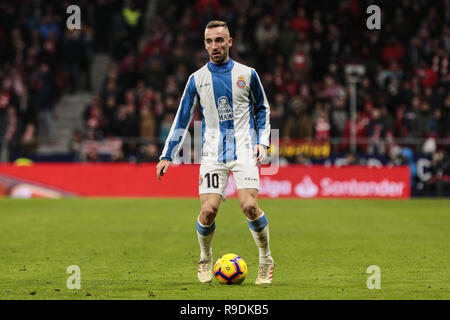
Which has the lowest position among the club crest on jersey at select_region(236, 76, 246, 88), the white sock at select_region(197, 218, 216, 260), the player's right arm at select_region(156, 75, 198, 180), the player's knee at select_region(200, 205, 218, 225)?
the white sock at select_region(197, 218, 216, 260)

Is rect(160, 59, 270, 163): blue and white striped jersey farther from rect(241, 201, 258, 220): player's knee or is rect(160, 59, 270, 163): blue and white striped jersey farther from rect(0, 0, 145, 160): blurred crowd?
rect(0, 0, 145, 160): blurred crowd

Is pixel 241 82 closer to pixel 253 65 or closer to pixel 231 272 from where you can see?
pixel 231 272

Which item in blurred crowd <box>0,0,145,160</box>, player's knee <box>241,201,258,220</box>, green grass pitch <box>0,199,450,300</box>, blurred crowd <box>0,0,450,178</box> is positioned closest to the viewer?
green grass pitch <box>0,199,450,300</box>

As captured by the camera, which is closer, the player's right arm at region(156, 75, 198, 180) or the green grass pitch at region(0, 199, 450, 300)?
the green grass pitch at region(0, 199, 450, 300)

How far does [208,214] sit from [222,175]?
0.42m

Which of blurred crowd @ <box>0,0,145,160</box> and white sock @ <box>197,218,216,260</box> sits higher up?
blurred crowd @ <box>0,0,145,160</box>

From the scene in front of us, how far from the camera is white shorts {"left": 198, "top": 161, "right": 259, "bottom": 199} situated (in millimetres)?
8398

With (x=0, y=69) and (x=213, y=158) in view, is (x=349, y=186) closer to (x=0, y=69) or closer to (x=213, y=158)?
(x=0, y=69)

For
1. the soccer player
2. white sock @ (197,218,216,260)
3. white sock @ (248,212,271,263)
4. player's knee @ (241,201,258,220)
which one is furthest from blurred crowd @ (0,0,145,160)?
player's knee @ (241,201,258,220)

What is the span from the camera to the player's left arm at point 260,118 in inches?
331

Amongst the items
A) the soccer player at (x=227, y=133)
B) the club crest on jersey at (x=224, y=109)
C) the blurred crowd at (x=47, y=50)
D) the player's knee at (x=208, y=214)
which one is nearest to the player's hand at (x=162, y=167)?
the soccer player at (x=227, y=133)

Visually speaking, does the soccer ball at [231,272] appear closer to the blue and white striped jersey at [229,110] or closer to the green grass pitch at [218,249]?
the green grass pitch at [218,249]

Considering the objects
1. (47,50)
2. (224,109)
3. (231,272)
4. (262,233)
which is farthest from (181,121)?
(47,50)

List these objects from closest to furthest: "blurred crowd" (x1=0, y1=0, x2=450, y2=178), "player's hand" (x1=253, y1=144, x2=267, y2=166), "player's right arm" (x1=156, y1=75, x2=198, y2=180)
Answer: "player's hand" (x1=253, y1=144, x2=267, y2=166)
"player's right arm" (x1=156, y1=75, x2=198, y2=180)
"blurred crowd" (x1=0, y1=0, x2=450, y2=178)
